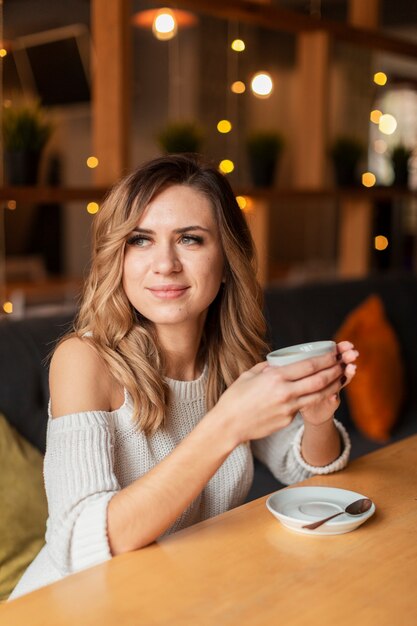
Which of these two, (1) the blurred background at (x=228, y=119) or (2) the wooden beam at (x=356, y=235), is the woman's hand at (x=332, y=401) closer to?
(1) the blurred background at (x=228, y=119)

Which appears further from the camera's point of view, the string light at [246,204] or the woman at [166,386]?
the string light at [246,204]

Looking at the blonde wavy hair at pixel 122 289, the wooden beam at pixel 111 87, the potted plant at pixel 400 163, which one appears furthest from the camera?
the potted plant at pixel 400 163

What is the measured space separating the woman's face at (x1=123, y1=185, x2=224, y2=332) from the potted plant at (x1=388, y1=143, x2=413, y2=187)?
122 inches

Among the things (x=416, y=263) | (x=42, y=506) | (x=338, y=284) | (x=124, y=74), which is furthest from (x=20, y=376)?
(x=416, y=263)

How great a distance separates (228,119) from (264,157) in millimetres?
1659

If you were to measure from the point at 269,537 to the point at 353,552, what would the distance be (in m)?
0.13

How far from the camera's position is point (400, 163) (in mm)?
4340

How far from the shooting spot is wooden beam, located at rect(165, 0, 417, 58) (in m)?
3.05

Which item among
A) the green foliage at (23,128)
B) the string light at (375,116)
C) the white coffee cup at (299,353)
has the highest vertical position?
the string light at (375,116)

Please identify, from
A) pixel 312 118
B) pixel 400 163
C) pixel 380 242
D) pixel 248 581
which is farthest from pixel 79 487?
pixel 380 242

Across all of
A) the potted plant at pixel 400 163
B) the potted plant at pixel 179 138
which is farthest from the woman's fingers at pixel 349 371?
the potted plant at pixel 400 163

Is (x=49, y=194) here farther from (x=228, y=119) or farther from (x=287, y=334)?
(x=228, y=119)

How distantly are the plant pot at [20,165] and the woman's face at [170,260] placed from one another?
54.4 inches

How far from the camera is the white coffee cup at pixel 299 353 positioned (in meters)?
1.13
